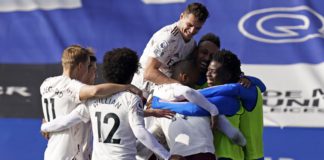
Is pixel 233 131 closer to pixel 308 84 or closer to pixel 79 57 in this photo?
pixel 79 57

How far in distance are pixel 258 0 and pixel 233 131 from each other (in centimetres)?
254

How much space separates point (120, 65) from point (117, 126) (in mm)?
356

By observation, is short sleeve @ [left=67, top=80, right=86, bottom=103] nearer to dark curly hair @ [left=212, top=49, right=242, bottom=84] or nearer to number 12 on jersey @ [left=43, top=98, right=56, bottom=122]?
number 12 on jersey @ [left=43, top=98, right=56, bottom=122]

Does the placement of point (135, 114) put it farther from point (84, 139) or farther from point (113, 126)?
point (84, 139)

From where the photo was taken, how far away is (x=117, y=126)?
15.7ft

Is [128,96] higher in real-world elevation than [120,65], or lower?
lower

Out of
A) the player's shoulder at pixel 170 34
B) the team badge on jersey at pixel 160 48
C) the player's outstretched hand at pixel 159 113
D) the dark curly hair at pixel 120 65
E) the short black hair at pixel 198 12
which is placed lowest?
the player's outstretched hand at pixel 159 113

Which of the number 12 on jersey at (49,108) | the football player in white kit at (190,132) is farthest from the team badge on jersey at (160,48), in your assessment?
the number 12 on jersey at (49,108)

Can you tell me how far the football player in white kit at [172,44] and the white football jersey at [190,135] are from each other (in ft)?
1.43

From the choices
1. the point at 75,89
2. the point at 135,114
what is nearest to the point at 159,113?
the point at 135,114

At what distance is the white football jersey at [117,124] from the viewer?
475cm

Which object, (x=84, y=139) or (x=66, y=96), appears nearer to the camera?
(x=66, y=96)

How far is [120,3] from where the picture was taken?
7.57 meters

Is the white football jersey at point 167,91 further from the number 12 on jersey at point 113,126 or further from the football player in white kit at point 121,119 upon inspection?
the number 12 on jersey at point 113,126
